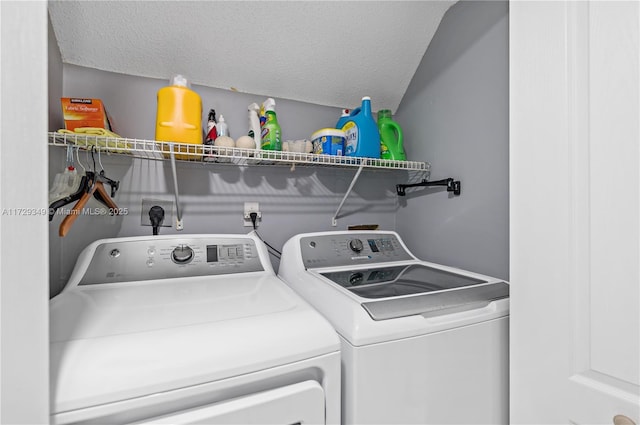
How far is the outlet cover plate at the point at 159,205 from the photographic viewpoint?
1498 millimetres

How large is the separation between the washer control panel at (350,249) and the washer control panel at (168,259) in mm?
253

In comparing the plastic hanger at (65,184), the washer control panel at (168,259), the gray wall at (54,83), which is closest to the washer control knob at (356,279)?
the washer control panel at (168,259)

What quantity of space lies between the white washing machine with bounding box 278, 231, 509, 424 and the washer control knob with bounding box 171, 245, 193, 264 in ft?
1.64

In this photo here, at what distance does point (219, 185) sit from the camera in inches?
64.3

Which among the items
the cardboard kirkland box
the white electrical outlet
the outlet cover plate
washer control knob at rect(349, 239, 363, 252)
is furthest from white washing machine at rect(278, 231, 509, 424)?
the cardboard kirkland box

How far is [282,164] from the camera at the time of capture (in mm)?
1725

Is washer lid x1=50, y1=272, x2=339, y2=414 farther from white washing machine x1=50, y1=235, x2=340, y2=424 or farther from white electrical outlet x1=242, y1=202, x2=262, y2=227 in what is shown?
white electrical outlet x1=242, y1=202, x2=262, y2=227

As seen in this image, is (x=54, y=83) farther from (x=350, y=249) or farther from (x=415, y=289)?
(x=415, y=289)

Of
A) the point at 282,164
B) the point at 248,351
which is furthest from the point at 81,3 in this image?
the point at 248,351

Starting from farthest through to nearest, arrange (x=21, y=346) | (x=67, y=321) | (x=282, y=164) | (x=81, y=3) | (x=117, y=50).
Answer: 1. (x=282, y=164)
2. (x=117, y=50)
3. (x=81, y=3)
4. (x=67, y=321)
5. (x=21, y=346)

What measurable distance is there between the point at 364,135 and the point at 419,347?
110 cm

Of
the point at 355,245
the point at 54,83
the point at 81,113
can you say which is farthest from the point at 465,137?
the point at 54,83

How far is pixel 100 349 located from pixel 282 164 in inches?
50.2
